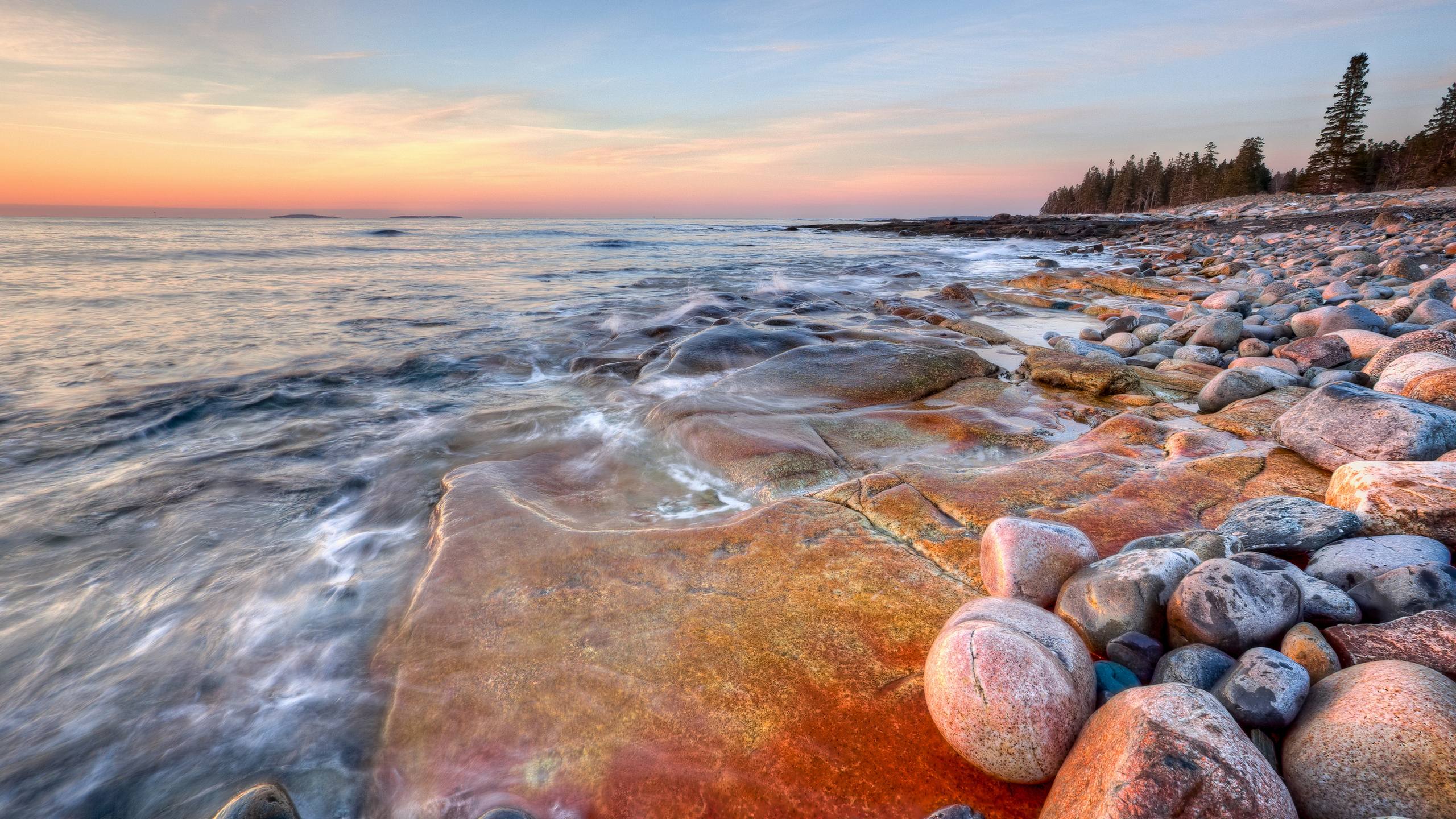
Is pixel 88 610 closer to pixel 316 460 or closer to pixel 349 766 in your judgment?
pixel 316 460

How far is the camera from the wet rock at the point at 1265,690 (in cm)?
176

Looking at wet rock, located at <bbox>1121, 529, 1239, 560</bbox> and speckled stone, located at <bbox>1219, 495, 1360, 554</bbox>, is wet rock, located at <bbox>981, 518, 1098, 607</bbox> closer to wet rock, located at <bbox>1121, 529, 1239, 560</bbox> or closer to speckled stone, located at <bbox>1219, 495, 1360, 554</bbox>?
wet rock, located at <bbox>1121, 529, 1239, 560</bbox>

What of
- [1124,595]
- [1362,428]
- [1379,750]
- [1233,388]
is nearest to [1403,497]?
[1362,428]

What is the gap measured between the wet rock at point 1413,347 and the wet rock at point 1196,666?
4.76 m

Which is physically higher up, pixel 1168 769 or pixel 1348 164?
pixel 1348 164

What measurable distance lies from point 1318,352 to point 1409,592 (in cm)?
520

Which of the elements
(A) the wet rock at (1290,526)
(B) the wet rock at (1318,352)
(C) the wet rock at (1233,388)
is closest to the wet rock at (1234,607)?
(A) the wet rock at (1290,526)

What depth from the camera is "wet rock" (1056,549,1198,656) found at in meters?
2.24

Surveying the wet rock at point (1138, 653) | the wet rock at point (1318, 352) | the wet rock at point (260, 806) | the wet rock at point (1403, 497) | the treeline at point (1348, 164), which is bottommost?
the wet rock at point (260, 806)

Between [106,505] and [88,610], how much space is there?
1576 mm

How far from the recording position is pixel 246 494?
4.63 meters

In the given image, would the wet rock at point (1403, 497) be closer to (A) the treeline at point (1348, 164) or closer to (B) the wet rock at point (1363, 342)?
(B) the wet rock at point (1363, 342)

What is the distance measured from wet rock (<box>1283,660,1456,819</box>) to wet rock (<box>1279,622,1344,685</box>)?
17 centimetres

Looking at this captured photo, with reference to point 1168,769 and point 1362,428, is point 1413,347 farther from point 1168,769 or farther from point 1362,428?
→ point 1168,769
